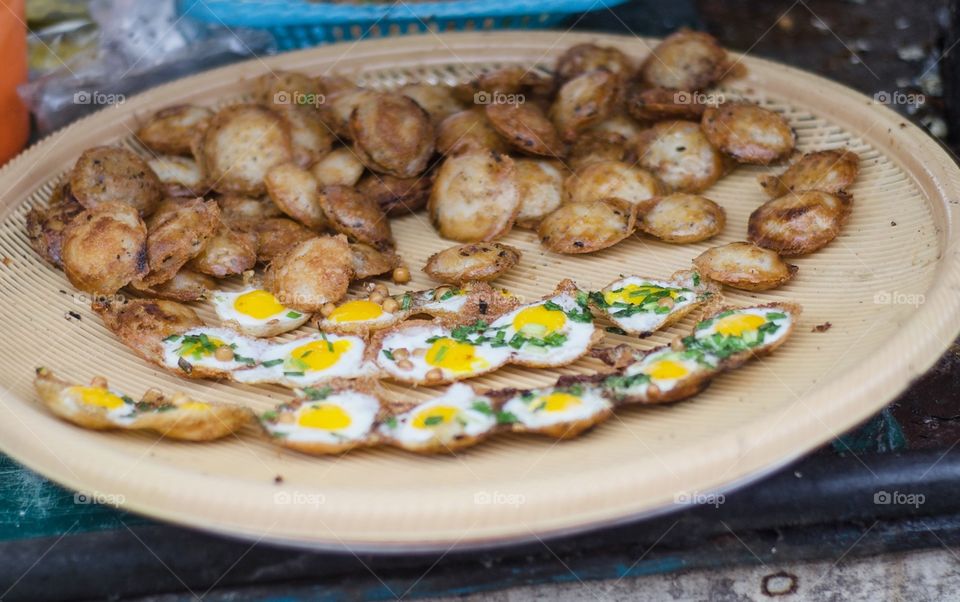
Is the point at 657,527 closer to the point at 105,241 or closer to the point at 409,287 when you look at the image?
the point at 409,287

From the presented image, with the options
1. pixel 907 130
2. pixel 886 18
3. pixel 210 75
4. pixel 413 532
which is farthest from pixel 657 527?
pixel 886 18

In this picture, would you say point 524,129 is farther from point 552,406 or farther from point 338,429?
point 338,429

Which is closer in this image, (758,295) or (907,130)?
(758,295)

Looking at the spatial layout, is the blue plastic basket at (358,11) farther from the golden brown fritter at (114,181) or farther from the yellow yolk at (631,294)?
the yellow yolk at (631,294)

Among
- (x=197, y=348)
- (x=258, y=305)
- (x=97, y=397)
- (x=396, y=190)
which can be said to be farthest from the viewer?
(x=396, y=190)

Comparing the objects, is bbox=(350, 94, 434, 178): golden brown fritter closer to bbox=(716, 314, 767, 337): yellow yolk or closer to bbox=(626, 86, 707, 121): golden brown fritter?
bbox=(626, 86, 707, 121): golden brown fritter

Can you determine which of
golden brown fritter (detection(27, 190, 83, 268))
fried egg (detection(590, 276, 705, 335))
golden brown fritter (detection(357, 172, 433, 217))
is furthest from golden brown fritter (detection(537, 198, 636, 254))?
golden brown fritter (detection(27, 190, 83, 268))

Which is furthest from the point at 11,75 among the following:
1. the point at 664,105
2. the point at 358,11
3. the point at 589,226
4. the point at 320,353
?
the point at 664,105
